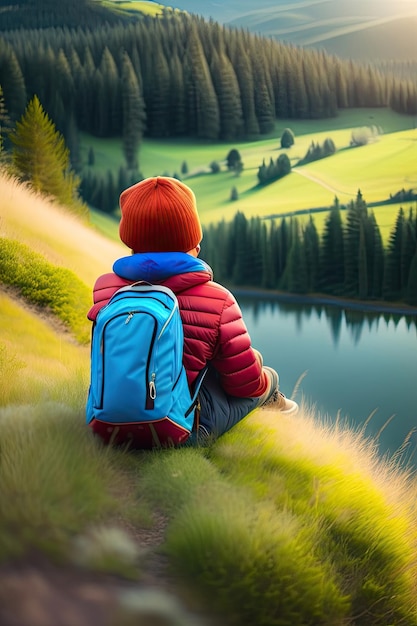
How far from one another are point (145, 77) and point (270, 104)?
1.22 meters

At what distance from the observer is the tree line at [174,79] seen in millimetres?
6832

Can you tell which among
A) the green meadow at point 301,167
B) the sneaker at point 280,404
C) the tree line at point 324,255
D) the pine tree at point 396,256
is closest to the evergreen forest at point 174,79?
the green meadow at point 301,167

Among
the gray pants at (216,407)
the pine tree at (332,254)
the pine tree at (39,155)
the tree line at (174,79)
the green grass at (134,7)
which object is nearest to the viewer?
the gray pants at (216,407)

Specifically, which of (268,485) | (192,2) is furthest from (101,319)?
(192,2)

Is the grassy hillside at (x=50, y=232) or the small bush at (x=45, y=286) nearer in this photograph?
the small bush at (x=45, y=286)

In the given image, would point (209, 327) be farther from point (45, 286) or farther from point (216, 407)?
point (45, 286)

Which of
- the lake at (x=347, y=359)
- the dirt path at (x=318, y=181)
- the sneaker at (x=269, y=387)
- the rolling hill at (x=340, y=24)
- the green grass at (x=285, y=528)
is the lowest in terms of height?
the lake at (x=347, y=359)

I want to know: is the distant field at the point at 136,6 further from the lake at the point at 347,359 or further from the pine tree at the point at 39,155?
the lake at the point at 347,359

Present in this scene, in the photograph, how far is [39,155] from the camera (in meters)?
5.97

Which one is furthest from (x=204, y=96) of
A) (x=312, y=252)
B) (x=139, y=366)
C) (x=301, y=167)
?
(x=139, y=366)

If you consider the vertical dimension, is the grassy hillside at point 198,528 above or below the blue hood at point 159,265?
below

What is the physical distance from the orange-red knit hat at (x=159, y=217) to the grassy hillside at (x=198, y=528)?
816mm

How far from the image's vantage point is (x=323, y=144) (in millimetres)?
6762

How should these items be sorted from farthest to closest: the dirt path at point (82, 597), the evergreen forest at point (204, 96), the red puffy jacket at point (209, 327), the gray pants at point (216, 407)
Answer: the evergreen forest at point (204, 96) < the gray pants at point (216, 407) < the red puffy jacket at point (209, 327) < the dirt path at point (82, 597)
